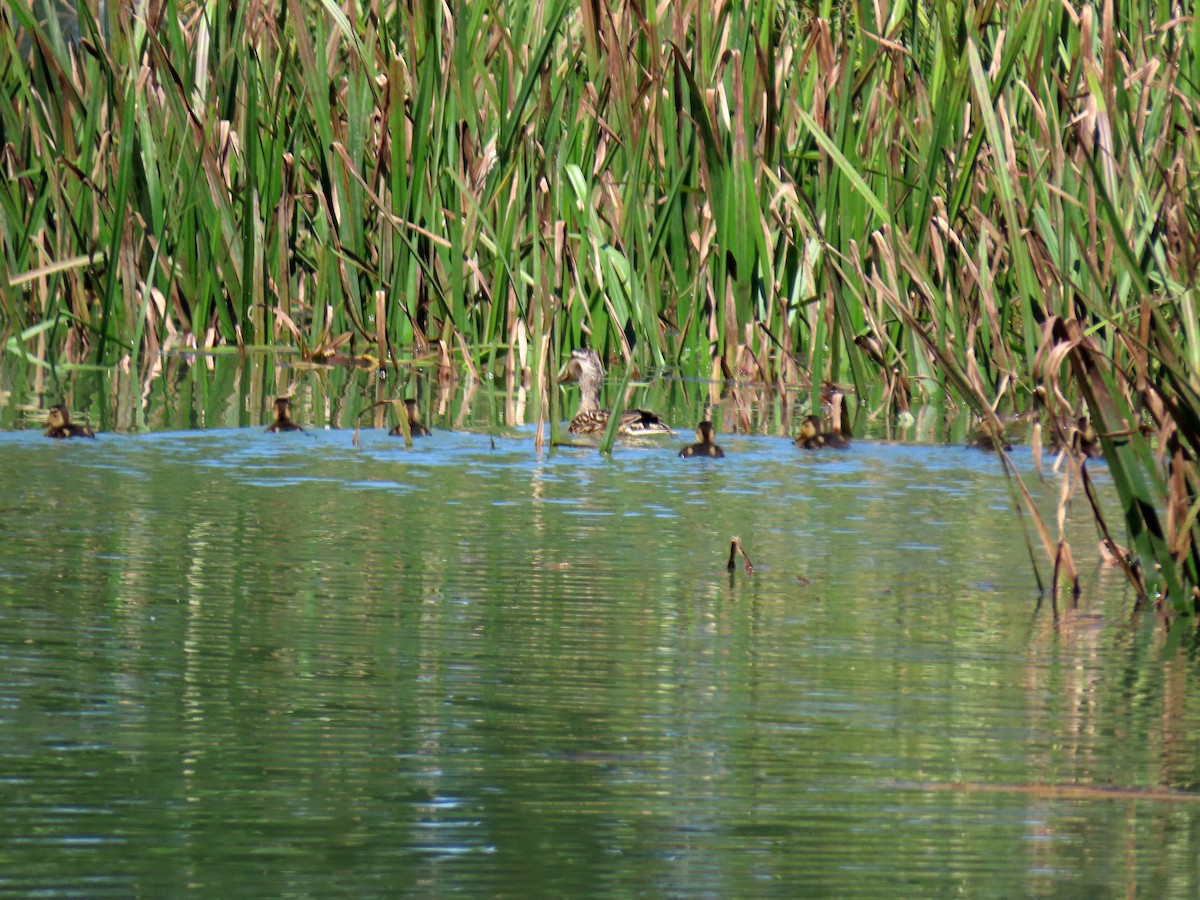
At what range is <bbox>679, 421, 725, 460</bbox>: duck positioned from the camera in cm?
557

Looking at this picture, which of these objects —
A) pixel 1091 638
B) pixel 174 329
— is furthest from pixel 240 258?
pixel 1091 638

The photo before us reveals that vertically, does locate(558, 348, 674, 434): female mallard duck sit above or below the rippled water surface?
above

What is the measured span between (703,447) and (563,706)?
3.05 m

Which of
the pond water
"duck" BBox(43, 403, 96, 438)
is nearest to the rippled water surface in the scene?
the pond water

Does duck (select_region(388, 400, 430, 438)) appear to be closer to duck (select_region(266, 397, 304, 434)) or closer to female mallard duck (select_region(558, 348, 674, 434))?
duck (select_region(266, 397, 304, 434))

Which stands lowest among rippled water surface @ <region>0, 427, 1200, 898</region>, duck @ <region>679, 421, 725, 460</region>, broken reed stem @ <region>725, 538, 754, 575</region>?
rippled water surface @ <region>0, 427, 1200, 898</region>

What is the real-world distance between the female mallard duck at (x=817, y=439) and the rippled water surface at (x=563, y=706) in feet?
3.41

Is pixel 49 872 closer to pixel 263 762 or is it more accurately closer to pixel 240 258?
pixel 263 762

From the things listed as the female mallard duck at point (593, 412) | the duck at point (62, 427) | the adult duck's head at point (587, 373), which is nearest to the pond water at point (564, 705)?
the duck at point (62, 427)

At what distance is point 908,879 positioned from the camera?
1.92 meters

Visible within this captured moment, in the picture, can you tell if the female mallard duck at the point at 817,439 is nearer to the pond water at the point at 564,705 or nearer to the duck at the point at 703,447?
the duck at the point at 703,447

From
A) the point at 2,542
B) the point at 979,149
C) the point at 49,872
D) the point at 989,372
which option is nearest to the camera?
the point at 49,872

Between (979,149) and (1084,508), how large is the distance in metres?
2.36

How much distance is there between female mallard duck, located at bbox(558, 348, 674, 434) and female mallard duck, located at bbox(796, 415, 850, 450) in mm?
429
